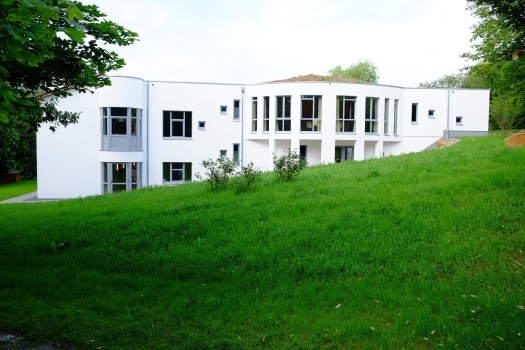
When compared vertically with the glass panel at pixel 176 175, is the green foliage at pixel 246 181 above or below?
above

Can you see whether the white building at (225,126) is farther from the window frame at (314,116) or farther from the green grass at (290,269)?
the green grass at (290,269)

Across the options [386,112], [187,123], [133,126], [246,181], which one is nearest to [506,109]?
[386,112]

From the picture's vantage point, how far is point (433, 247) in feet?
23.2

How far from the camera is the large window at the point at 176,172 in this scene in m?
27.4

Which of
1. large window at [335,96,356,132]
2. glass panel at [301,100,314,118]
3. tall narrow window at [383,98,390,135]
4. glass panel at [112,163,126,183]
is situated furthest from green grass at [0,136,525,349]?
tall narrow window at [383,98,390,135]

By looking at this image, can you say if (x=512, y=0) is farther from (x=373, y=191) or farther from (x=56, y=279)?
(x=56, y=279)

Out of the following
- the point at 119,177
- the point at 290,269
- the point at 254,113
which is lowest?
the point at 290,269

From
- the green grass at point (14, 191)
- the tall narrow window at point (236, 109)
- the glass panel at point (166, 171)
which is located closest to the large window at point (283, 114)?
the tall narrow window at point (236, 109)

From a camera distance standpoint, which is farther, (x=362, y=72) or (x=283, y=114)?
(x=362, y=72)

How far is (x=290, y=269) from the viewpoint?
22.8 feet

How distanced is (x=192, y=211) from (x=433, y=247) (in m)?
5.51

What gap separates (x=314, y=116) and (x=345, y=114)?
194 centimetres

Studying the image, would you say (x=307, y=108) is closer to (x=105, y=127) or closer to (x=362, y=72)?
(x=105, y=127)

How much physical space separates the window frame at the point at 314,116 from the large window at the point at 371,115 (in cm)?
299
